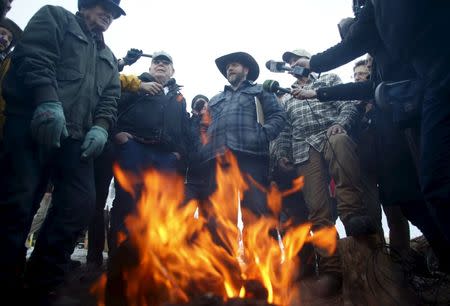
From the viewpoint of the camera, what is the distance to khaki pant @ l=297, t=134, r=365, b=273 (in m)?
3.93

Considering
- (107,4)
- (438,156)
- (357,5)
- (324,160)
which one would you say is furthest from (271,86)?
(438,156)

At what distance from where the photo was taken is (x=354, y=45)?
3.31 meters

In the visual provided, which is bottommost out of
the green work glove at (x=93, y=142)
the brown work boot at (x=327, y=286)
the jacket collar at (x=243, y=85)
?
the brown work boot at (x=327, y=286)

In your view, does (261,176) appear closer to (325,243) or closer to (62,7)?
(325,243)

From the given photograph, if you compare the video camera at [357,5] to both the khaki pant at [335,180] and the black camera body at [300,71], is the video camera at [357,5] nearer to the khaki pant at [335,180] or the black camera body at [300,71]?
the black camera body at [300,71]

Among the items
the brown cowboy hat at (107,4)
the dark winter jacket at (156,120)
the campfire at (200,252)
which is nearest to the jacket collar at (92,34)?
the brown cowboy hat at (107,4)

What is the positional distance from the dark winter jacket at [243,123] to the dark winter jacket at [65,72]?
1.73 meters

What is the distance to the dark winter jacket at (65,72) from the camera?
2.92m

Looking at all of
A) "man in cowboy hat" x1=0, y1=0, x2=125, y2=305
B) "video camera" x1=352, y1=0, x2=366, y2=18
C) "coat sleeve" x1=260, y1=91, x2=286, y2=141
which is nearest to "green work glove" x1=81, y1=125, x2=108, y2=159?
"man in cowboy hat" x1=0, y1=0, x2=125, y2=305

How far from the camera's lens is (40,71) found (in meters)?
2.90

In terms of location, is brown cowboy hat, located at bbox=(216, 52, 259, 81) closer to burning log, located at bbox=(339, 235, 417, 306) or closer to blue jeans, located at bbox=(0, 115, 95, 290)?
blue jeans, located at bbox=(0, 115, 95, 290)

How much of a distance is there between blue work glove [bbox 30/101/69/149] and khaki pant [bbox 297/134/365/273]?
3255 mm

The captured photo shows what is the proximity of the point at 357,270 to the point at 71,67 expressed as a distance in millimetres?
3637

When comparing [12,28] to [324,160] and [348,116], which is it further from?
[348,116]
